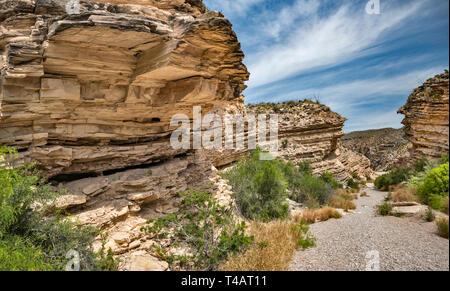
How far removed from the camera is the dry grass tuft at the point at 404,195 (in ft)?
9.16

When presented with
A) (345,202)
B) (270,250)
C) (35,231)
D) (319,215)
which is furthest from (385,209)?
(345,202)

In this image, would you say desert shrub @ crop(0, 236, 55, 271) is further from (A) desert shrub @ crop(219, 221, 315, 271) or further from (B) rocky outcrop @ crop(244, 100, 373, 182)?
(B) rocky outcrop @ crop(244, 100, 373, 182)

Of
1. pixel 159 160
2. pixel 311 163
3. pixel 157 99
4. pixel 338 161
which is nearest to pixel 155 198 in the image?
pixel 159 160

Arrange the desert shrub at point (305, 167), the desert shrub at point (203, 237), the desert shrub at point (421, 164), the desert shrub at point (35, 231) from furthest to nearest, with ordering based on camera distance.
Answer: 1. the desert shrub at point (305, 167)
2. the desert shrub at point (203, 237)
3. the desert shrub at point (35, 231)
4. the desert shrub at point (421, 164)

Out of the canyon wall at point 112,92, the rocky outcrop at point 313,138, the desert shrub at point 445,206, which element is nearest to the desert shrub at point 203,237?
the canyon wall at point 112,92

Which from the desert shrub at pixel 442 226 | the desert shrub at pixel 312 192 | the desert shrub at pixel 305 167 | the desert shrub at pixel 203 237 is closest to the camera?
the desert shrub at pixel 442 226

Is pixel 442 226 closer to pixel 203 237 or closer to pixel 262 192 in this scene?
pixel 203 237

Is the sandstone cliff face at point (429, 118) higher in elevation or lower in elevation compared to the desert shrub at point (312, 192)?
higher

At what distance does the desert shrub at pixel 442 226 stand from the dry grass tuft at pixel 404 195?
0.31 m

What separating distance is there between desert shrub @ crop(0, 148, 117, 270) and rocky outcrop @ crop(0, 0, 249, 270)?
0.52 m

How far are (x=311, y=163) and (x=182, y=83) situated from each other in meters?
18.9

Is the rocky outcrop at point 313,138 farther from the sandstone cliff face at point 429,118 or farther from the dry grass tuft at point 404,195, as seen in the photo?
the sandstone cliff face at point 429,118

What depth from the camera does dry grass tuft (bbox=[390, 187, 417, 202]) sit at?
2.79 metres

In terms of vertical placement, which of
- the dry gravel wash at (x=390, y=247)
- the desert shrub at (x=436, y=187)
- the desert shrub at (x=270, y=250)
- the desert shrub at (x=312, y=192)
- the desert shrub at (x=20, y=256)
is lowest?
the desert shrub at (x=312, y=192)
